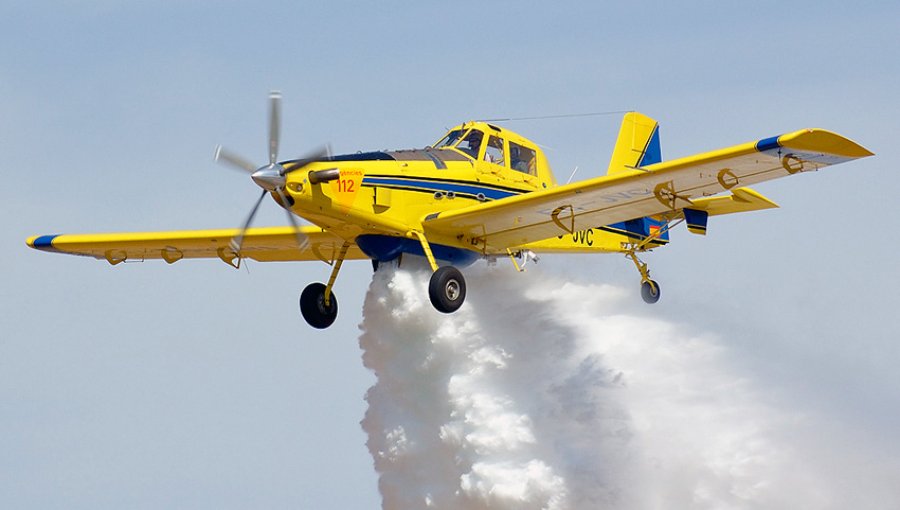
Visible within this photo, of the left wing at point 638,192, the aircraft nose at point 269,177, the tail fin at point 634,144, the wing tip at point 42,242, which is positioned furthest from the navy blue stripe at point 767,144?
the wing tip at point 42,242

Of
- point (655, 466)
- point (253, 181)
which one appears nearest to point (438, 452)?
point (655, 466)

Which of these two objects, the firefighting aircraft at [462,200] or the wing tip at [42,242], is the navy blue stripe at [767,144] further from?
the wing tip at [42,242]

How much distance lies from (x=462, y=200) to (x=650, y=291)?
5.63 metres

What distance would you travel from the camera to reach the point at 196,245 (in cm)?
3198

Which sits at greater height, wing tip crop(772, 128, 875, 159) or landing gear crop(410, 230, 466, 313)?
wing tip crop(772, 128, 875, 159)

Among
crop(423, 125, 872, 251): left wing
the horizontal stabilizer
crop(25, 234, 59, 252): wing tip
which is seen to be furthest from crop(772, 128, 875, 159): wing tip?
crop(25, 234, 59, 252): wing tip

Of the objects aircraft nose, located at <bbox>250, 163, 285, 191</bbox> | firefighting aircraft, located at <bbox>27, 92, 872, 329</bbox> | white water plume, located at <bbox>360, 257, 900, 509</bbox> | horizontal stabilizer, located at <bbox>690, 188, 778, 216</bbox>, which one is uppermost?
aircraft nose, located at <bbox>250, 163, 285, 191</bbox>

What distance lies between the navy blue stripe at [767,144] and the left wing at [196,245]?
849 centimetres

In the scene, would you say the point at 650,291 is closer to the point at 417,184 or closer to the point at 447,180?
the point at 447,180

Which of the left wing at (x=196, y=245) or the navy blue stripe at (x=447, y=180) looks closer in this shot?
the navy blue stripe at (x=447, y=180)

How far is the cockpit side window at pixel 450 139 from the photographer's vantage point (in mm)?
29875

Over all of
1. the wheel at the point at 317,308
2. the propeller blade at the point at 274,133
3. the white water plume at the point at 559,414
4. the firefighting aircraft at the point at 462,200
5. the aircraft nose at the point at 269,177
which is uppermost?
the propeller blade at the point at 274,133

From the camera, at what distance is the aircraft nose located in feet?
88.6

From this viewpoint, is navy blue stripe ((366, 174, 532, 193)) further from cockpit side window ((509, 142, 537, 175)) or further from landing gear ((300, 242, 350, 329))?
landing gear ((300, 242, 350, 329))
